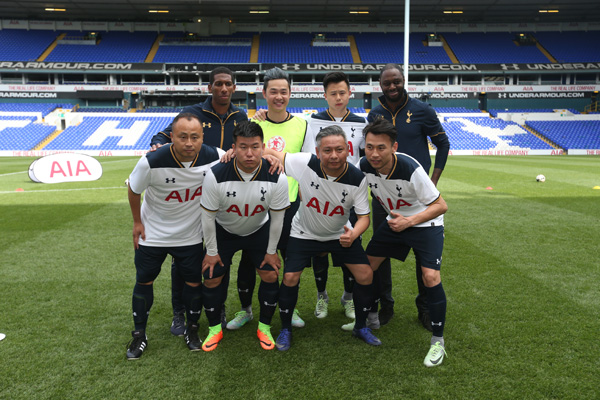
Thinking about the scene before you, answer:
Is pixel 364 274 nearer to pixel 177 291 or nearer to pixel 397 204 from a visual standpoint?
pixel 397 204

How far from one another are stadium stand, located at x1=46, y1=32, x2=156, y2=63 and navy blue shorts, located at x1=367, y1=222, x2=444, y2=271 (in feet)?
144

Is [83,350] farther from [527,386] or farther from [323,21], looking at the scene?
[323,21]

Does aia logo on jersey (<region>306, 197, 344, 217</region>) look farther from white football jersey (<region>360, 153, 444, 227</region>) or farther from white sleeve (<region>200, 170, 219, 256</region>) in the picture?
white sleeve (<region>200, 170, 219, 256</region>)

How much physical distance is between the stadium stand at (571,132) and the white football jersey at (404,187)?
117ft

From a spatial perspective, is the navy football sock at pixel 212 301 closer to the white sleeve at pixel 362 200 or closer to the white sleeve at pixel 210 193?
the white sleeve at pixel 210 193

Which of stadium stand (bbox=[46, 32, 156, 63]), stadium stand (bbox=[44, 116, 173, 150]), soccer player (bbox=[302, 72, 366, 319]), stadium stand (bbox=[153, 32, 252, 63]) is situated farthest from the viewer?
stadium stand (bbox=[153, 32, 252, 63])

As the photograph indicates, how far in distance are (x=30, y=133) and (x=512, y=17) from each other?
4729cm

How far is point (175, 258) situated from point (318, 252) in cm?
123

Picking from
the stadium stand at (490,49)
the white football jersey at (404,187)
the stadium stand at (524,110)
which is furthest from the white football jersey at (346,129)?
the stadium stand at (490,49)

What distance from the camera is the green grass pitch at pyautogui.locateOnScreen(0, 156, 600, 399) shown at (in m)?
2.89

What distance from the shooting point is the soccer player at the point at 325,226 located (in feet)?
11.4

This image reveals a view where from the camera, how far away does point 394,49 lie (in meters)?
45.0

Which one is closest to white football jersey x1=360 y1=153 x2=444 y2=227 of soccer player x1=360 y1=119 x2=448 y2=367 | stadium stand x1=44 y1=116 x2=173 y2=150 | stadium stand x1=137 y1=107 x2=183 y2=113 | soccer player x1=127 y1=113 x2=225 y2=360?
soccer player x1=360 y1=119 x2=448 y2=367

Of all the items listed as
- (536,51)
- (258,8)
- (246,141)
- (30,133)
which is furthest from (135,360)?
(536,51)
